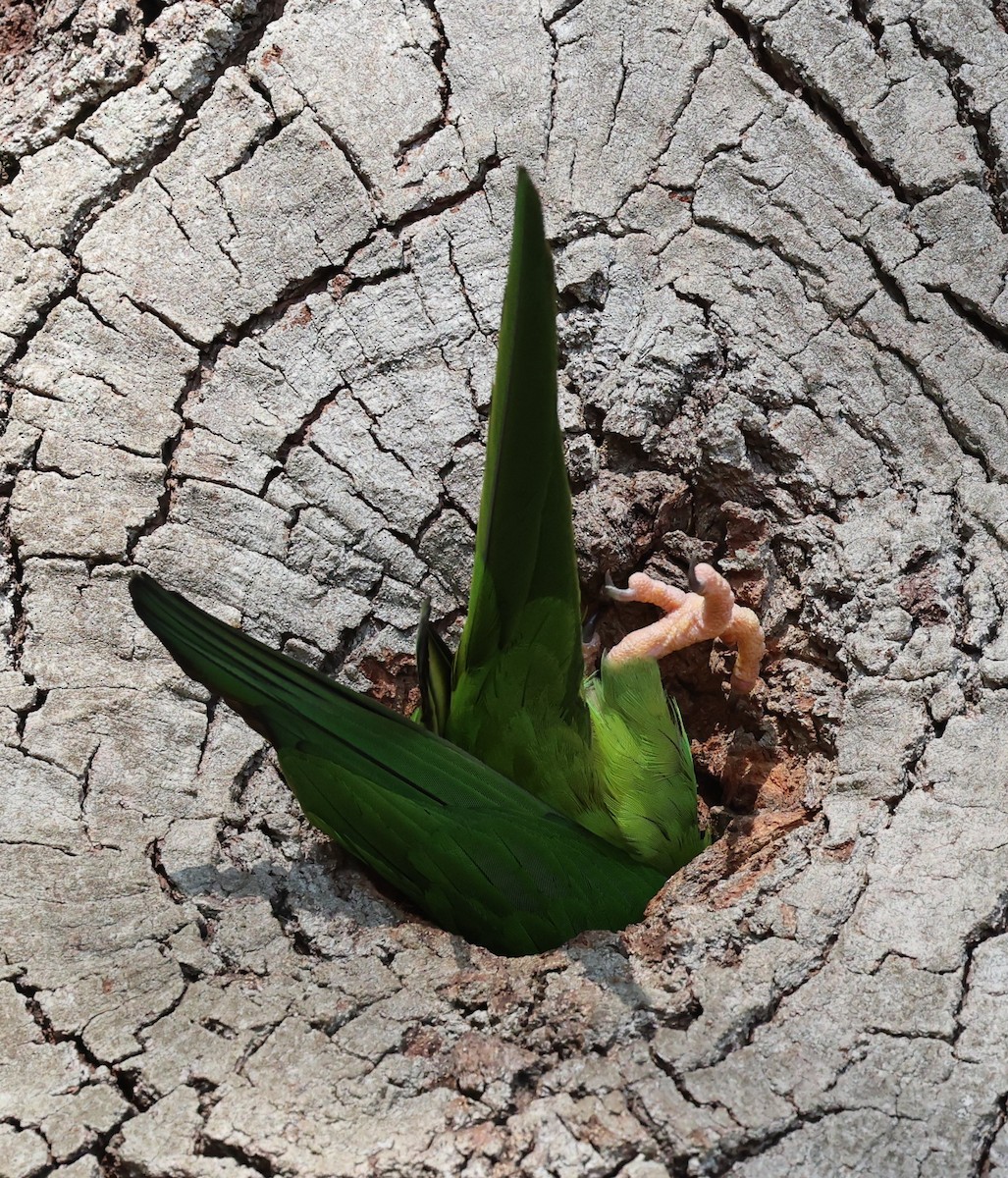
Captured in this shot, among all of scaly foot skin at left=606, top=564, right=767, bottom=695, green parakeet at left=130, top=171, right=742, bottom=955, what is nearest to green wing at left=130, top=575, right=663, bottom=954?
green parakeet at left=130, top=171, right=742, bottom=955

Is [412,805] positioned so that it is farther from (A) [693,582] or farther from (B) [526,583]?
(A) [693,582]

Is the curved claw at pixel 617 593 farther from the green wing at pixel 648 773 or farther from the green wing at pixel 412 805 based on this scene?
the green wing at pixel 412 805

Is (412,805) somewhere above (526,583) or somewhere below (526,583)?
below

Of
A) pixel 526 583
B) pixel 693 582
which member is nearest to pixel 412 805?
pixel 526 583

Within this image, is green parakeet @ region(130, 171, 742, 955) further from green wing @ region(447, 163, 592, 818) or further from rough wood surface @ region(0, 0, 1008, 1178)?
rough wood surface @ region(0, 0, 1008, 1178)

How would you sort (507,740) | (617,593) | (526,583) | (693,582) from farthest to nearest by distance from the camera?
(617,593) < (693,582) < (507,740) < (526,583)

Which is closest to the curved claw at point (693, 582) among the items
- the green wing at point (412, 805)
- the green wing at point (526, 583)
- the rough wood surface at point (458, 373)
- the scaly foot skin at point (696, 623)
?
the scaly foot skin at point (696, 623)
